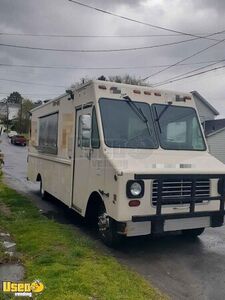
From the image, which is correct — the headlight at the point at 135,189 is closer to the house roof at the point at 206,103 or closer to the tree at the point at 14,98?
the house roof at the point at 206,103

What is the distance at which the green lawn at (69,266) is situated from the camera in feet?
15.7

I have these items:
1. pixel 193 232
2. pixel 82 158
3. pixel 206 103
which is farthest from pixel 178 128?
pixel 206 103

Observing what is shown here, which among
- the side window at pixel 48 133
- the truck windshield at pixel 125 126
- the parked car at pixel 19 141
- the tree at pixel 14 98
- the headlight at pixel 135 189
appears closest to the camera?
the headlight at pixel 135 189

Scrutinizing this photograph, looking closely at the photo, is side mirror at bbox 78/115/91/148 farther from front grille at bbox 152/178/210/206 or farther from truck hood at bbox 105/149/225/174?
front grille at bbox 152/178/210/206

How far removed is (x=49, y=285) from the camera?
4.89 m

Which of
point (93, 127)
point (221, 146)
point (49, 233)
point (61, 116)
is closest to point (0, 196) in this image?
point (61, 116)

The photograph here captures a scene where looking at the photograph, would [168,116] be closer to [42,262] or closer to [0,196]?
[42,262]

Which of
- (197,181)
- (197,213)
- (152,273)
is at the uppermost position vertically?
(197,181)

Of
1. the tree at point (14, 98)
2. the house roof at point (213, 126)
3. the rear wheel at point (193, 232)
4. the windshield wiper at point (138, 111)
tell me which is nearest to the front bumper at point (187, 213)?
the rear wheel at point (193, 232)

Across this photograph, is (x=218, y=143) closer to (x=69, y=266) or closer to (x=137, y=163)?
(x=137, y=163)

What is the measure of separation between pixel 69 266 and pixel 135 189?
4.93 ft

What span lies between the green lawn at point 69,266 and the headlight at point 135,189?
41.3 inches

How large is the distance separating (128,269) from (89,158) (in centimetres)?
228

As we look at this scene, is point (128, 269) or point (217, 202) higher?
point (217, 202)
